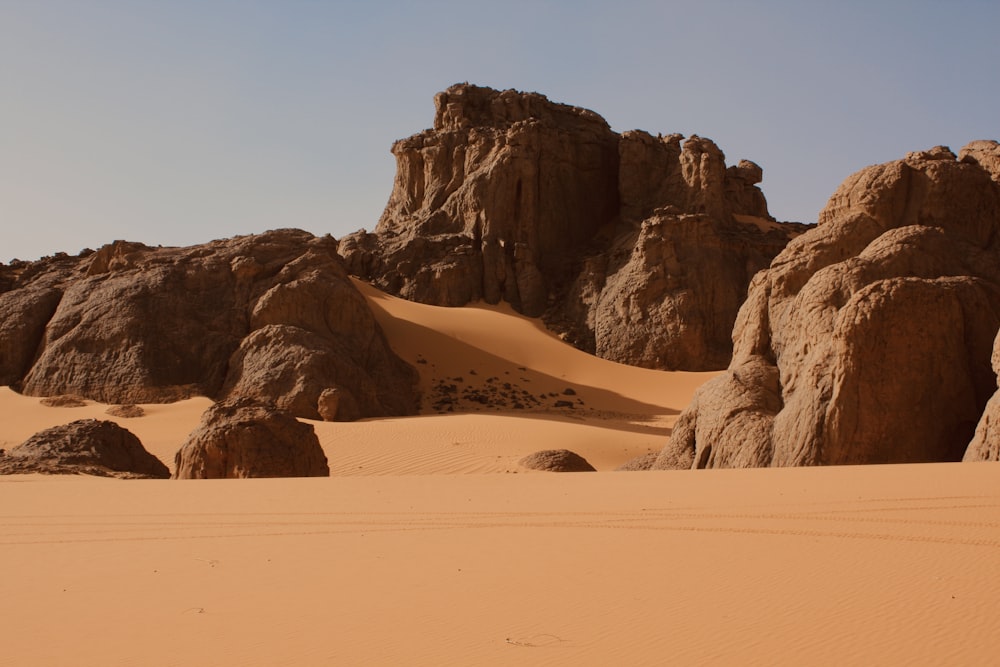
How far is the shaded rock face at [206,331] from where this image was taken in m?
22.9

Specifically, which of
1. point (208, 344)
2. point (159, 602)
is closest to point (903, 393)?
point (159, 602)

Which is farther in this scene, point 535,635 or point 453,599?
point 453,599

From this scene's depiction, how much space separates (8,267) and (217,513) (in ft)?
81.8

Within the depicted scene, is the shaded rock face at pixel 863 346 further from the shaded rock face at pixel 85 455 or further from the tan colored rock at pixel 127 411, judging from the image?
the tan colored rock at pixel 127 411

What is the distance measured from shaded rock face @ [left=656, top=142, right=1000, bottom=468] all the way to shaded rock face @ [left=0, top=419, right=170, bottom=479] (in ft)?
24.2

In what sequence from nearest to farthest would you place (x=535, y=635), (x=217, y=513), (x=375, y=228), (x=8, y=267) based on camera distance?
1. (x=535, y=635)
2. (x=217, y=513)
3. (x=8, y=267)
4. (x=375, y=228)

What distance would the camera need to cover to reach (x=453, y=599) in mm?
4637

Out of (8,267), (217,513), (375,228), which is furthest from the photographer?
(375,228)

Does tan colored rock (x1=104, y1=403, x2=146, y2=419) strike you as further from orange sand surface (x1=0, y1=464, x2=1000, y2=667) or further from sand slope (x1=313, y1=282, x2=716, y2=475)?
orange sand surface (x1=0, y1=464, x2=1000, y2=667)

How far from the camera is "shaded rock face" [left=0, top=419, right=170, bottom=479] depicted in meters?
12.5

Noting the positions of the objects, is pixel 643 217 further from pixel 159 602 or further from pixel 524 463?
pixel 159 602

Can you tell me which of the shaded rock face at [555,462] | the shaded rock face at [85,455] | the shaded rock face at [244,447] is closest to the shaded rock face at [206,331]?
the shaded rock face at [555,462]

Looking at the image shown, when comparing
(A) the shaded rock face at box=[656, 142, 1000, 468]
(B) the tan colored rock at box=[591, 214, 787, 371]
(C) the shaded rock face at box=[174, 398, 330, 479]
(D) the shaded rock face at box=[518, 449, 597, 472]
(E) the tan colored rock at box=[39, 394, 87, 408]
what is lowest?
(D) the shaded rock face at box=[518, 449, 597, 472]

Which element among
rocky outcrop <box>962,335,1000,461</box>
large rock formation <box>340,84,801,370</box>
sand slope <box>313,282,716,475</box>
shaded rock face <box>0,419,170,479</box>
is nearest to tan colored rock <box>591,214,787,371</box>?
large rock formation <box>340,84,801,370</box>
